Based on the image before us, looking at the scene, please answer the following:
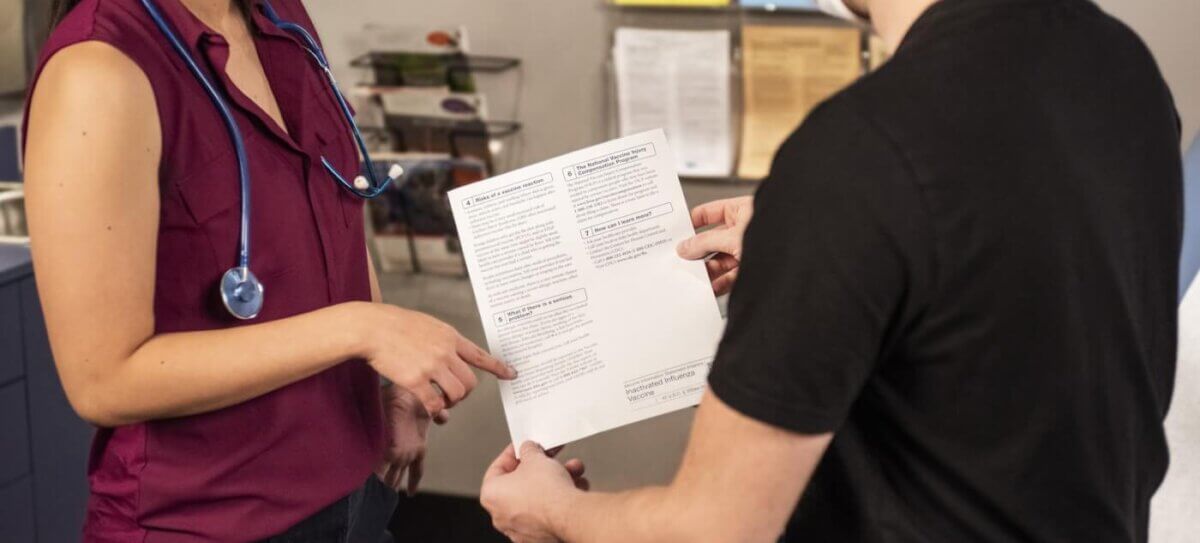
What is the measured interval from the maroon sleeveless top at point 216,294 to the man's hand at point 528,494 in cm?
22

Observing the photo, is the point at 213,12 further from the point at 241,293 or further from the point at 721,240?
the point at 721,240

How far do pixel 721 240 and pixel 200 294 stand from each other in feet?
1.70

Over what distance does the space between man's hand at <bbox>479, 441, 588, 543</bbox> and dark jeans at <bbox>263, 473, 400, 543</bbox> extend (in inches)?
9.0

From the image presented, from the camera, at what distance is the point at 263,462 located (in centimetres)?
119

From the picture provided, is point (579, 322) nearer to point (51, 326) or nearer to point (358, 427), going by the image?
point (358, 427)

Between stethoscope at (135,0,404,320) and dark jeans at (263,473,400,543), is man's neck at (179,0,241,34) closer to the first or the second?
stethoscope at (135,0,404,320)

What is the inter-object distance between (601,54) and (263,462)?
5.46ft

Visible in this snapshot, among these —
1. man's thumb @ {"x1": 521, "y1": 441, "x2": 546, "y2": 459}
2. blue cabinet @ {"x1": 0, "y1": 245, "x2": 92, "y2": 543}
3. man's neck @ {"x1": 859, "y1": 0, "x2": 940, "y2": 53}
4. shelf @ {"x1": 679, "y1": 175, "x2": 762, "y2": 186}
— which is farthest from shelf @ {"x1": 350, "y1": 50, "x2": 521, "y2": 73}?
man's neck @ {"x1": 859, "y1": 0, "x2": 940, "y2": 53}

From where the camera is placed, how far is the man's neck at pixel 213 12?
122 cm

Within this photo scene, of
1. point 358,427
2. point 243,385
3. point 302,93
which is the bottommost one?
point 358,427

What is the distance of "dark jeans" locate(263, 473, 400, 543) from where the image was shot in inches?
48.6

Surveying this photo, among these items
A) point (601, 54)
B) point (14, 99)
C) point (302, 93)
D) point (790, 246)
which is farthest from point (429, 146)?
point (790, 246)

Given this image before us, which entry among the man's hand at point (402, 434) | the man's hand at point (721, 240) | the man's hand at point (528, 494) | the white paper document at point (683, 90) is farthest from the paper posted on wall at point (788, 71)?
the man's hand at point (528, 494)

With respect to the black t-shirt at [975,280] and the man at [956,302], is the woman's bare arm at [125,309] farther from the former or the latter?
the black t-shirt at [975,280]
